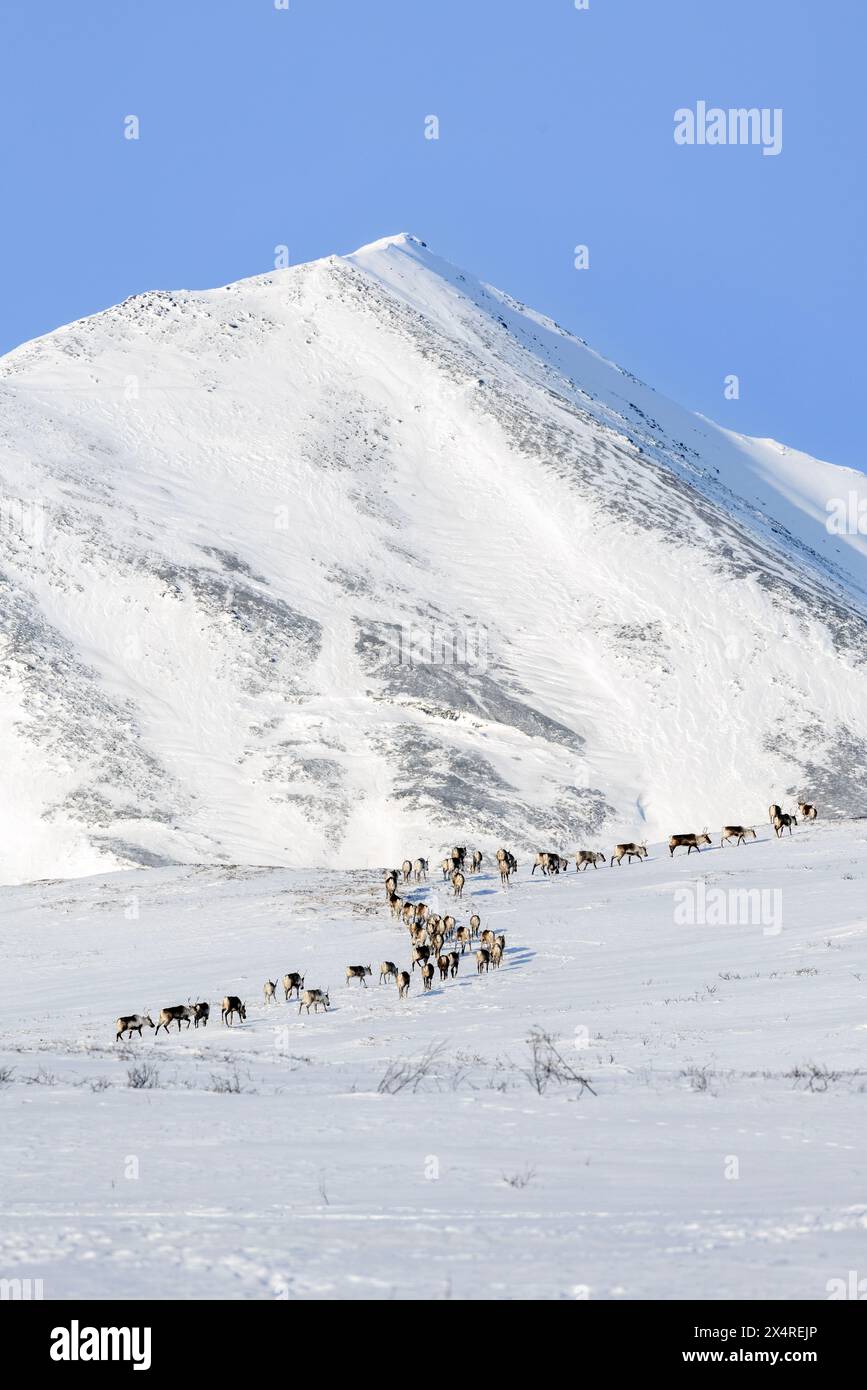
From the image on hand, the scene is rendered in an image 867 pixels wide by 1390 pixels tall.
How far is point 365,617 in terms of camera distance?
112m

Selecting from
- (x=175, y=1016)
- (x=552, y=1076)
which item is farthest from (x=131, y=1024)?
(x=552, y=1076)

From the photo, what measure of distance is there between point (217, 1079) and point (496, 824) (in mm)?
72143

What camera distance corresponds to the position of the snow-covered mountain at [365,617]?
8975 centimetres

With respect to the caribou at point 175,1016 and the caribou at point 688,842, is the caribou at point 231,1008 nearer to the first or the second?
the caribou at point 175,1016

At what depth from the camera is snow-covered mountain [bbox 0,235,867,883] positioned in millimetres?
89750

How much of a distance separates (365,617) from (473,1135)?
101471mm

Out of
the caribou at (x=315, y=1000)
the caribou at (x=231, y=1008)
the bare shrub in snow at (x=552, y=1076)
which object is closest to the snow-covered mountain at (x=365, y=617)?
the caribou at (x=315, y=1000)

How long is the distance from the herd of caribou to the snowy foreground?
53cm

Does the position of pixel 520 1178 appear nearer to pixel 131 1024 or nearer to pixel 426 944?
pixel 131 1024

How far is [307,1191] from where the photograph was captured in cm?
865
